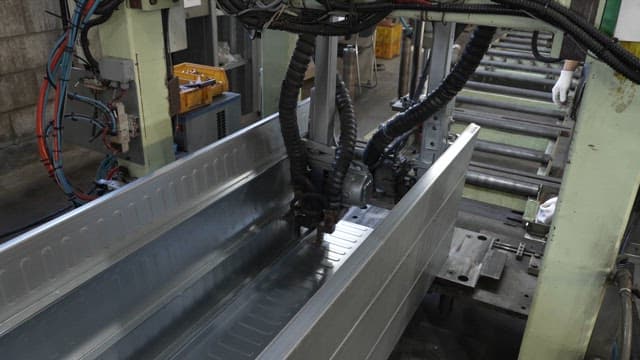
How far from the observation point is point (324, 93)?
5.70 feet

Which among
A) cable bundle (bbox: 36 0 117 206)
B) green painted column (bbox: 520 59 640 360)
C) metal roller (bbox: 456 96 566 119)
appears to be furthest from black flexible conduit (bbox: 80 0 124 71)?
metal roller (bbox: 456 96 566 119)

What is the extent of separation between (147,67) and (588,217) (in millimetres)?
1300

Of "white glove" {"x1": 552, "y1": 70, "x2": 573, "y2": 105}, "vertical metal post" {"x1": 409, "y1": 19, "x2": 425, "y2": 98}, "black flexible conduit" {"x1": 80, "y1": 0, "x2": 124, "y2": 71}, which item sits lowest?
"white glove" {"x1": 552, "y1": 70, "x2": 573, "y2": 105}

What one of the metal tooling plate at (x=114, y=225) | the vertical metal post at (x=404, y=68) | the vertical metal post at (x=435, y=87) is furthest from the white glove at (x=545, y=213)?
the vertical metal post at (x=404, y=68)

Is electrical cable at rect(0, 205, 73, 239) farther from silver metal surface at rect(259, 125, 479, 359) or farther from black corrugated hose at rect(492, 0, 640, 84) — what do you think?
black corrugated hose at rect(492, 0, 640, 84)

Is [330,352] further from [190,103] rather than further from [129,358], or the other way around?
[190,103]

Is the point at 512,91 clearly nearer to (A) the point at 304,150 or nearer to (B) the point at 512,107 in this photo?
(B) the point at 512,107

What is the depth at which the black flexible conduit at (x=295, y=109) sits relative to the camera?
4.98 feet

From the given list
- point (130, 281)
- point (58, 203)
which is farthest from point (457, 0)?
point (58, 203)

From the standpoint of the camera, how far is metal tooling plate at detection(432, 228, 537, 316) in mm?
1664

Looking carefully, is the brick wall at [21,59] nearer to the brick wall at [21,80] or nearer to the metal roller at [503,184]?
the brick wall at [21,80]

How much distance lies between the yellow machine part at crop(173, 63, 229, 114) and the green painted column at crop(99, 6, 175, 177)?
30cm

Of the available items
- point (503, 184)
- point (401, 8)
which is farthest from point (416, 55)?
point (401, 8)

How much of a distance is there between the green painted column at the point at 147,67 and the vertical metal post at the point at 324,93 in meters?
0.49
